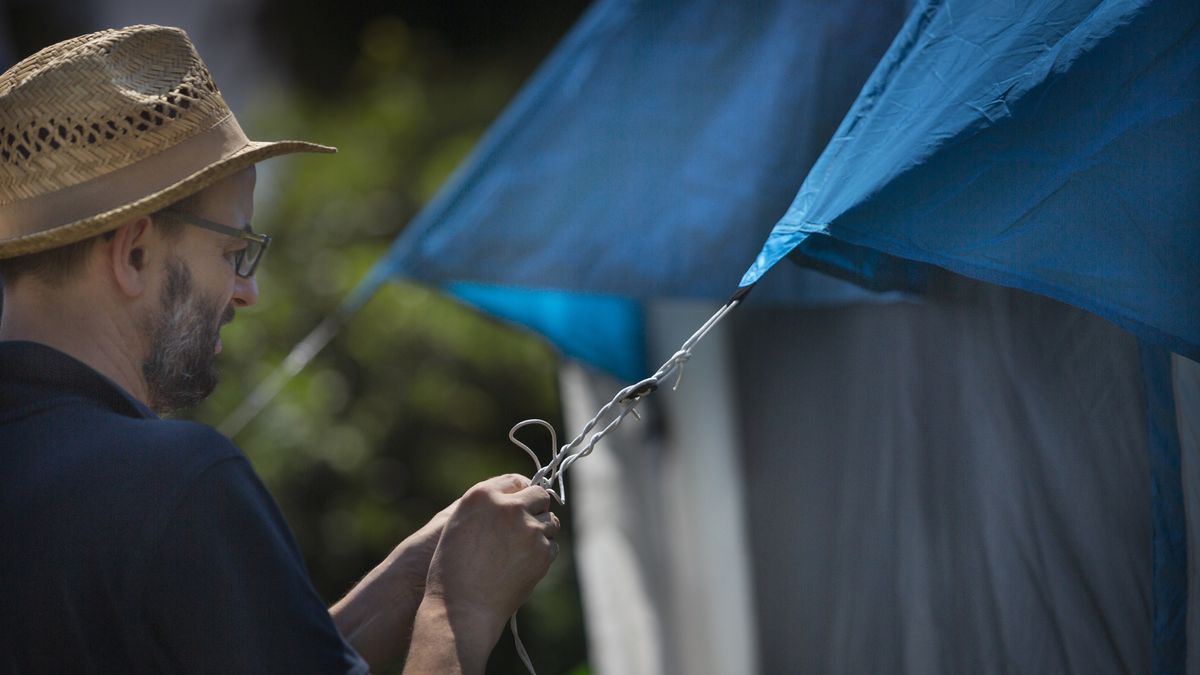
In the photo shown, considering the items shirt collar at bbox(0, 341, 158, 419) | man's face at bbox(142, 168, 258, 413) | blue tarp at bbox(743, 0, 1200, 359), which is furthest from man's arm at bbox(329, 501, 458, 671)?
blue tarp at bbox(743, 0, 1200, 359)

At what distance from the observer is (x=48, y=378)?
4.02 feet

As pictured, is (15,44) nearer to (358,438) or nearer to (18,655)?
(358,438)

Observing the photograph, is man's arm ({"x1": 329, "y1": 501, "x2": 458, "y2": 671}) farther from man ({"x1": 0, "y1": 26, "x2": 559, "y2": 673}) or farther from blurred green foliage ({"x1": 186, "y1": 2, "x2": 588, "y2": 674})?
blurred green foliage ({"x1": 186, "y1": 2, "x2": 588, "y2": 674})

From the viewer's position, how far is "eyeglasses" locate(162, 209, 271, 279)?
4.52ft

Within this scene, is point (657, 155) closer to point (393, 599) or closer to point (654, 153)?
point (654, 153)

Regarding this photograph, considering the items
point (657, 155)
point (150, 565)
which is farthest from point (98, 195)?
point (657, 155)

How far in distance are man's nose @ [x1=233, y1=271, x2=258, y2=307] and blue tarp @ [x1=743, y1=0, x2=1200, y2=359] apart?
0.61 metres

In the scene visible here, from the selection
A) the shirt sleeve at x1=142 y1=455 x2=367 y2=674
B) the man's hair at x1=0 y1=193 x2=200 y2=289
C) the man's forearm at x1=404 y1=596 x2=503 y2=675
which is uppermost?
the man's hair at x1=0 y1=193 x2=200 y2=289

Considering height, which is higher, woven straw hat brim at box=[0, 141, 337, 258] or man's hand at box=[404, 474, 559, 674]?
woven straw hat brim at box=[0, 141, 337, 258]

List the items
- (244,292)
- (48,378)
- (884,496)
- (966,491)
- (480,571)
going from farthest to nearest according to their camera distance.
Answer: (884,496) → (966,491) → (244,292) → (480,571) → (48,378)

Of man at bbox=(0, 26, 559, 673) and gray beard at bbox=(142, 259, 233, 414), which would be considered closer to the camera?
man at bbox=(0, 26, 559, 673)

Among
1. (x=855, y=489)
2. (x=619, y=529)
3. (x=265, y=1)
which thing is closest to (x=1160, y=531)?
(x=855, y=489)

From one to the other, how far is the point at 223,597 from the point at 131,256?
0.44 meters

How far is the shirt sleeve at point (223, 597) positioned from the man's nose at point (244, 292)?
0.38 meters
